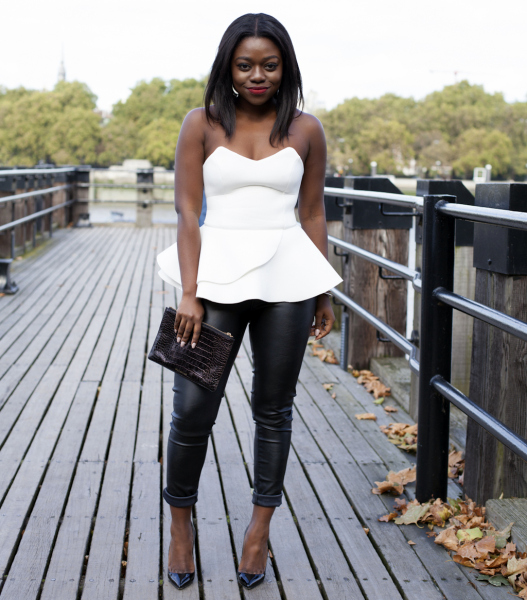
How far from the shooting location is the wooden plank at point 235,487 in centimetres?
234

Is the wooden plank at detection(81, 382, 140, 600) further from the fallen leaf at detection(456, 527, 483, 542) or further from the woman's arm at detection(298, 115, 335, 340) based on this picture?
the fallen leaf at detection(456, 527, 483, 542)

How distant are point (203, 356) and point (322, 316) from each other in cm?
41

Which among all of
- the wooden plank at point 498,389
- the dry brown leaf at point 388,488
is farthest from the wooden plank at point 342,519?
the wooden plank at point 498,389

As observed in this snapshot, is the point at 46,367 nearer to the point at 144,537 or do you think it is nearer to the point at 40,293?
the point at 144,537

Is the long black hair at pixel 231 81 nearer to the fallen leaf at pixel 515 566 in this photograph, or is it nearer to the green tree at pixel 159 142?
the fallen leaf at pixel 515 566

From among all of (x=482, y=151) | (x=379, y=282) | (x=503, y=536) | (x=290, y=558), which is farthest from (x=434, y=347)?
(x=482, y=151)

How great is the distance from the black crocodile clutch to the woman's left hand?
33 centimetres

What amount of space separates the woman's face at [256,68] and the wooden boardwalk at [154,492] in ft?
4.56

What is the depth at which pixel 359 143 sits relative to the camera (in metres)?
97.4

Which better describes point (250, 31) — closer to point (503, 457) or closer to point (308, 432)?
point (503, 457)

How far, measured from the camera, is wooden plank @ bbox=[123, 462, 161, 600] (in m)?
2.28

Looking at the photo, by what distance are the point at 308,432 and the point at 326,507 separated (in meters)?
0.86

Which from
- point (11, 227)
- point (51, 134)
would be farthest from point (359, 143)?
point (11, 227)

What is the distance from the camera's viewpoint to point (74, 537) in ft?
8.41
